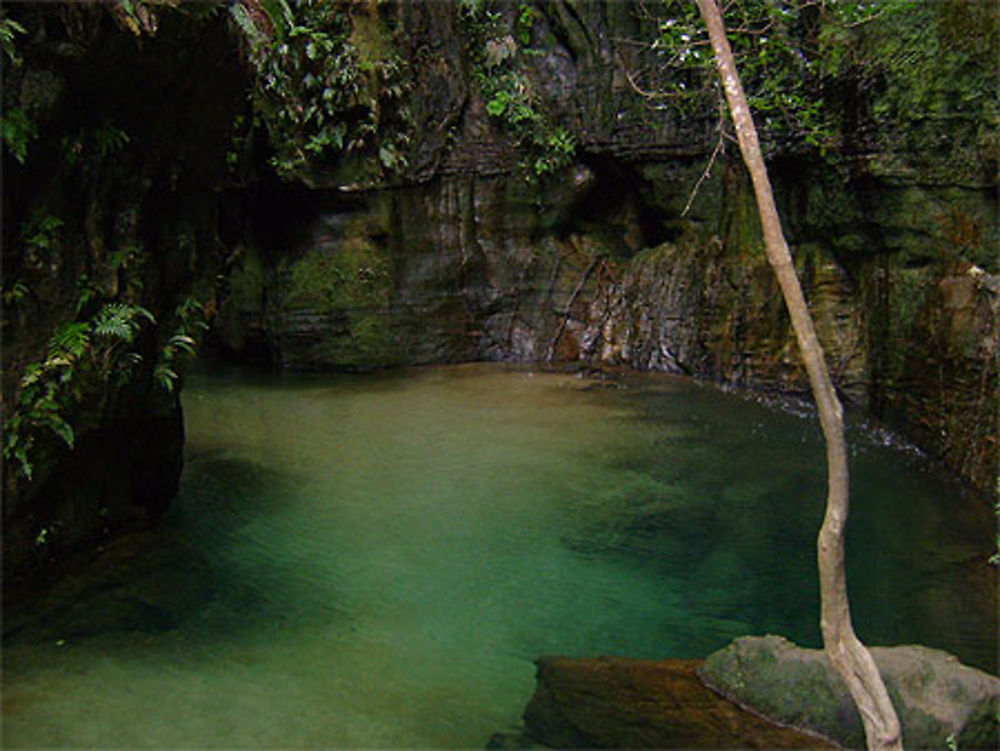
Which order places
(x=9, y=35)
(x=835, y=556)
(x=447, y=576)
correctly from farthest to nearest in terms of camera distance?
(x=447, y=576) → (x=9, y=35) → (x=835, y=556)

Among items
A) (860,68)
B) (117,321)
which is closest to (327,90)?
(860,68)

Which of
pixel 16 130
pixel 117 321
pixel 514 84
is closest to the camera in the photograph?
pixel 16 130

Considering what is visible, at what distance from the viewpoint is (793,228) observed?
34.4 ft

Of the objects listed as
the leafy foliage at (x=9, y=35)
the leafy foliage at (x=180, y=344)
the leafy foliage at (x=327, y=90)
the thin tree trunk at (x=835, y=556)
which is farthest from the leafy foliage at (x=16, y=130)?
the leafy foliage at (x=327, y=90)

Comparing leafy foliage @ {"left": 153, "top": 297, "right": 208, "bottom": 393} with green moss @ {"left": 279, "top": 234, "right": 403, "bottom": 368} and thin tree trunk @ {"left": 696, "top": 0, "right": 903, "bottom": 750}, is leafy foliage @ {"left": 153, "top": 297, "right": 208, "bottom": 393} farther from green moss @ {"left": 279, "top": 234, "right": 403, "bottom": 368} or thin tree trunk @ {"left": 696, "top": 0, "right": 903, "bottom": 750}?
green moss @ {"left": 279, "top": 234, "right": 403, "bottom": 368}

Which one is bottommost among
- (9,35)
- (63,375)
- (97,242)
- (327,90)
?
(63,375)

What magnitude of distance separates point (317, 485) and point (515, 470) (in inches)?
70.7

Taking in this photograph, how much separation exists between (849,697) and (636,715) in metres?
0.90

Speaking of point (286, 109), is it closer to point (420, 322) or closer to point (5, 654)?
point (420, 322)

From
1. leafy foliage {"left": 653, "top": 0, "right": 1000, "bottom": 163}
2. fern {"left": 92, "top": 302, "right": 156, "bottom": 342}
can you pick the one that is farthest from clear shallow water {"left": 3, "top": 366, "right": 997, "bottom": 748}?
leafy foliage {"left": 653, "top": 0, "right": 1000, "bottom": 163}

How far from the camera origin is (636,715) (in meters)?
3.56

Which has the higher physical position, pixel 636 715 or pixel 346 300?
pixel 346 300

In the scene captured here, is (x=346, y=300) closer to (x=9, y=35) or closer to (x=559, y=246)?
(x=559, y=246)

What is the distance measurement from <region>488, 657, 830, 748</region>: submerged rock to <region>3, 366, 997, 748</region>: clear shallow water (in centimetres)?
18
